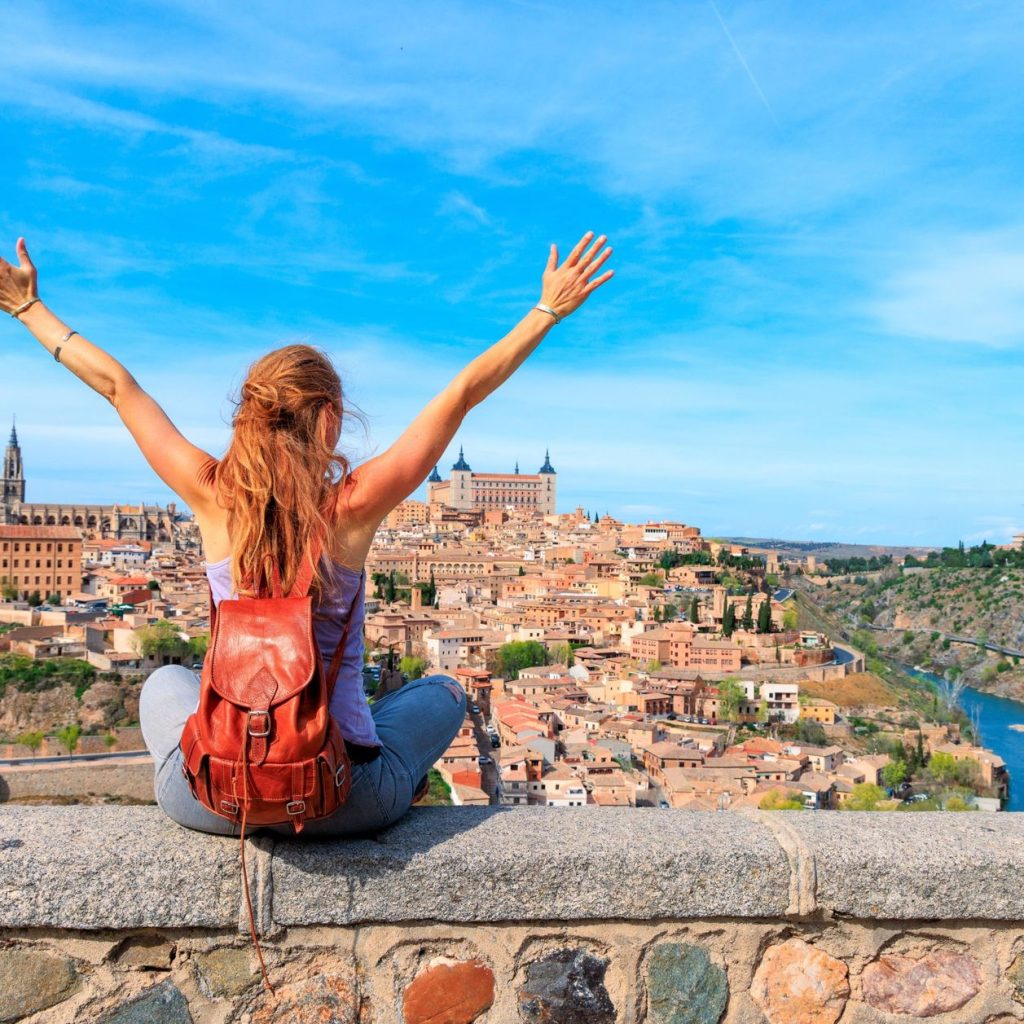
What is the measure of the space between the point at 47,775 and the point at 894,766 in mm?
25642

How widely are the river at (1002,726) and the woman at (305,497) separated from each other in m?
33.0

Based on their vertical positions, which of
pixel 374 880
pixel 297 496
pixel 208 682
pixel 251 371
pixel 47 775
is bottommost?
pixel 47 775

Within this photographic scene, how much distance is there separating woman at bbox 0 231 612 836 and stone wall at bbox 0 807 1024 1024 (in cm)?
10

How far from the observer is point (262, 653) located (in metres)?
1.57

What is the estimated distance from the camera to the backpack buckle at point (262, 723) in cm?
154

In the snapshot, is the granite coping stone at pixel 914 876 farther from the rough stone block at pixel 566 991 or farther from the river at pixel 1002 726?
the river at pixel 1002 726

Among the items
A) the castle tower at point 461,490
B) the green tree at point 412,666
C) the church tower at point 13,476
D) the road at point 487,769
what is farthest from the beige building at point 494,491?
the road at point 487,769

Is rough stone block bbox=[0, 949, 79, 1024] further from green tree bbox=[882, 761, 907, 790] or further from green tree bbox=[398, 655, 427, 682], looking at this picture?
green tree bbox=[398, 655, 427, 682]

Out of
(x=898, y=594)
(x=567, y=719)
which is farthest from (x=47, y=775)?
(x=898, y=594)

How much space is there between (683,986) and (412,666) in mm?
40934

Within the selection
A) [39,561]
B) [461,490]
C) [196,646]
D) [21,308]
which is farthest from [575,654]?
[461,490]

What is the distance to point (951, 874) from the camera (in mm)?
1822

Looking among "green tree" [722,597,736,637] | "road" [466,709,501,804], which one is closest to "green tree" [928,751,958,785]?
"road" [466,709,501,804]

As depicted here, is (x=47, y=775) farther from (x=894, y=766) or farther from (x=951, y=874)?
(x=894, y=766)
